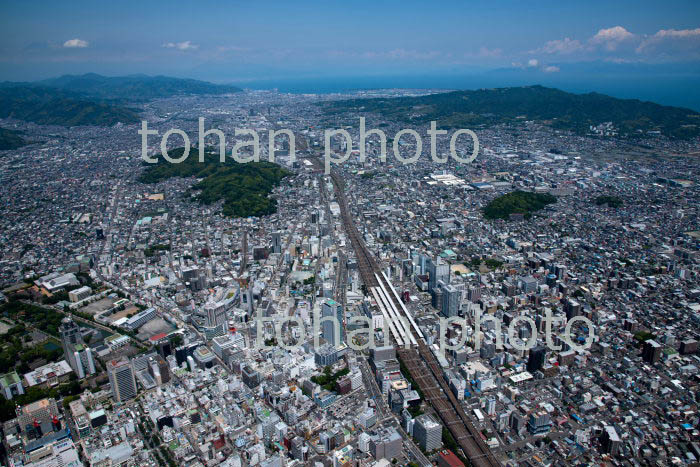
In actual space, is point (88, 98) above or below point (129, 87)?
below

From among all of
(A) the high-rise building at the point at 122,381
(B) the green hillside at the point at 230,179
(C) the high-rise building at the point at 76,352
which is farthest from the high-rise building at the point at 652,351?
(B) the green hillside at the point at 230,179

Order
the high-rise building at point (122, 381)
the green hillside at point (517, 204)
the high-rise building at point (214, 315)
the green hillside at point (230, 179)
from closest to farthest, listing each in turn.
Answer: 1. the high-rise building at point (122, 381)
2. the high-rise building at point (214, 315)
3. the green hillside at point (517, 204)
4. the green hillside at point (230, 179)

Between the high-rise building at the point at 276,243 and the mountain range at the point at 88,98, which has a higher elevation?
the mountain range at the point at 88,98

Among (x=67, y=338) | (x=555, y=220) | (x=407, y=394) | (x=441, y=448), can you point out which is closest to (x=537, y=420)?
(x=441, y=448)

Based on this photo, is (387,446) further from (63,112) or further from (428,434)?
(63,112)

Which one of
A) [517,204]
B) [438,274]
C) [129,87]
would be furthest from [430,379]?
[129,87]

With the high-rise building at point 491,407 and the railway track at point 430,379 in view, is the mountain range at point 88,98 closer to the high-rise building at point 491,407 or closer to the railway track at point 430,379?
the railway track at point 430,379
